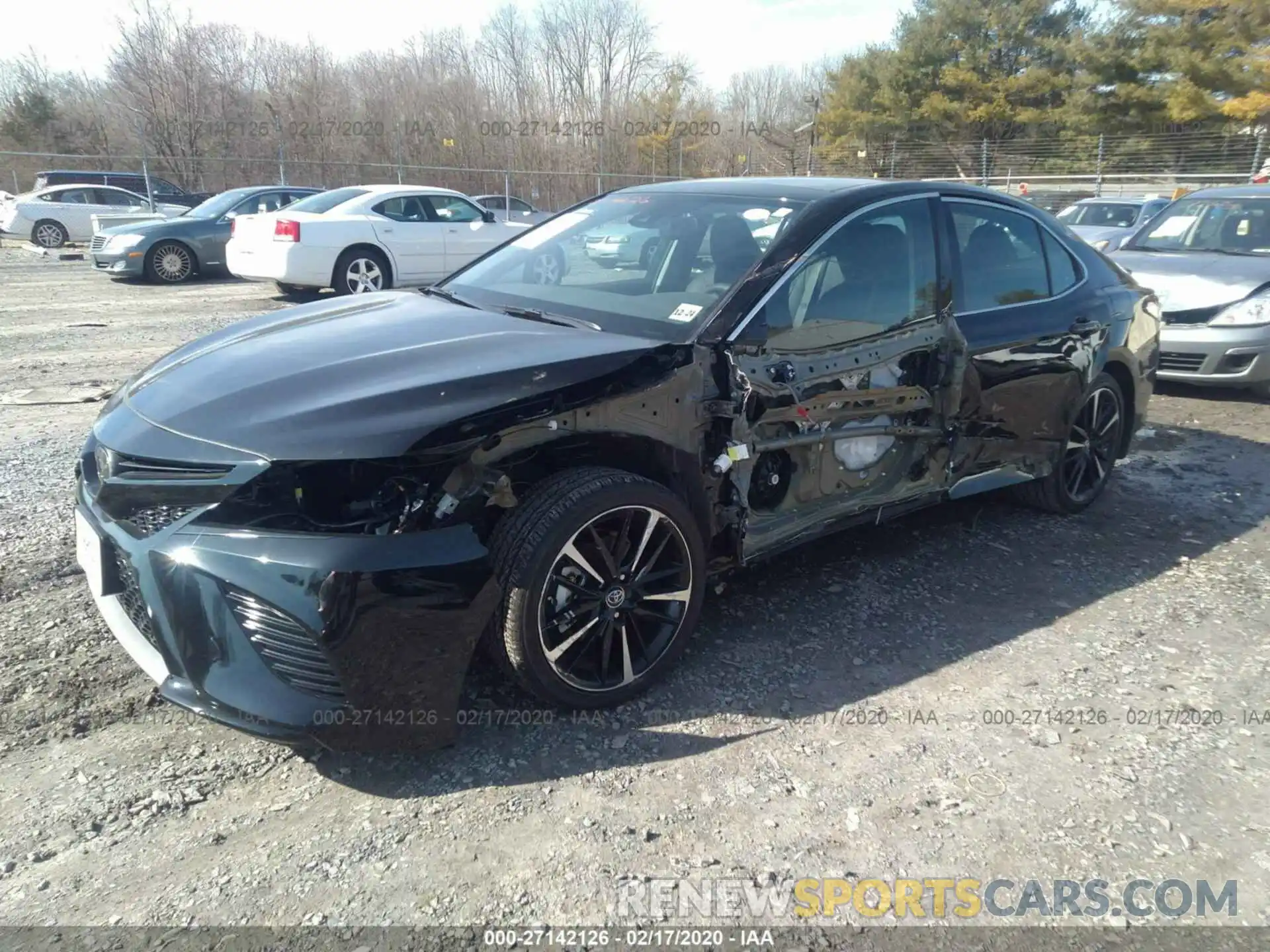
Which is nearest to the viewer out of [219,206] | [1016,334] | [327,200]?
[1016,334]

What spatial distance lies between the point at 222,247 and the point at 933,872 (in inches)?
553

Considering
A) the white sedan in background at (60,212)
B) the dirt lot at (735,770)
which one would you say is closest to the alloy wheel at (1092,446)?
the dirt lot at (735,770)

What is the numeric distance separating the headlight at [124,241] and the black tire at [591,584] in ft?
41.9

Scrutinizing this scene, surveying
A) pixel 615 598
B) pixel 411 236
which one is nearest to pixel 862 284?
pixel 615 598

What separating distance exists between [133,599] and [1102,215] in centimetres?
1523

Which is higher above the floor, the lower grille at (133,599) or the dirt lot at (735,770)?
the lower grille at (133,599)

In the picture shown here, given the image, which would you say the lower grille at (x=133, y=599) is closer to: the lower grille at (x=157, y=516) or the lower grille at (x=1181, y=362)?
the lower grille at (x=157, y=516)

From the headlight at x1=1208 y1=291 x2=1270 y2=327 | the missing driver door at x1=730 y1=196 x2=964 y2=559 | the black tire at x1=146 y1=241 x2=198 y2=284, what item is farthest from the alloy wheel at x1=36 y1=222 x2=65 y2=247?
the headlight at x1=1208 y1=291 x2=1270 y2=327

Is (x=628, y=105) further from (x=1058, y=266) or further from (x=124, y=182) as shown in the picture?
(x=1058, y=266)

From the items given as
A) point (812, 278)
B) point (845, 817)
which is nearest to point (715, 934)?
point (845, 817)

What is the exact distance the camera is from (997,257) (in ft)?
13.7

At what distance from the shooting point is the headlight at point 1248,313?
23.2ft

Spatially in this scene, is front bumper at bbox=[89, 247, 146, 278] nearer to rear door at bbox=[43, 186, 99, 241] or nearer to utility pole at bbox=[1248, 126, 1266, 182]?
rear door at bbox=[43, 186, 99, 241]

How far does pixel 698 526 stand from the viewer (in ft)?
10.2
